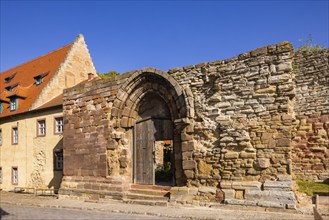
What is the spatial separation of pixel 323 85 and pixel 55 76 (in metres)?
14.9

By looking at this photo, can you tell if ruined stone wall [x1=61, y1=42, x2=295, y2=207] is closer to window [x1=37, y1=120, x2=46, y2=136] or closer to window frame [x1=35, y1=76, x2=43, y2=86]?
window [x1=37, y1=120, x2=46, y2=136]

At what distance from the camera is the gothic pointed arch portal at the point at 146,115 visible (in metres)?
10.3

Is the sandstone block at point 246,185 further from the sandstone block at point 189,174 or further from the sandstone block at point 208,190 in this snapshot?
the sandstone block at point 189,174

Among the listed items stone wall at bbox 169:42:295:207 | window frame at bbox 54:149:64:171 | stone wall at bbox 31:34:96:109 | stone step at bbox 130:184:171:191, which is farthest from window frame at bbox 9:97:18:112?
stone wall at bbox 169:42:295:207

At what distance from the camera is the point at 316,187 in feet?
35.1

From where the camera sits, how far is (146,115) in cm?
1117

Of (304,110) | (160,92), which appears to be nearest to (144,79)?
(160,92)

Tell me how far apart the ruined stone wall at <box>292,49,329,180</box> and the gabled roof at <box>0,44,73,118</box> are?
14.2 meters

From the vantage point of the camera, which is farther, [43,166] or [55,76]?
[55,76]

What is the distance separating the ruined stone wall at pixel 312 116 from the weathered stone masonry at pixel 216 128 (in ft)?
0.12

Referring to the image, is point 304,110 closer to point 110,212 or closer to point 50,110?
point 110,212

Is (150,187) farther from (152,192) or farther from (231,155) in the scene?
(231,155)

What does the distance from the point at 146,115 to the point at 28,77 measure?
1451 centimetres

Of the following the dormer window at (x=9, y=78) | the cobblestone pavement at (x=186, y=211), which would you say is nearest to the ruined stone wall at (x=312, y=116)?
the cobblestone pavement at (x=186, y=211)
